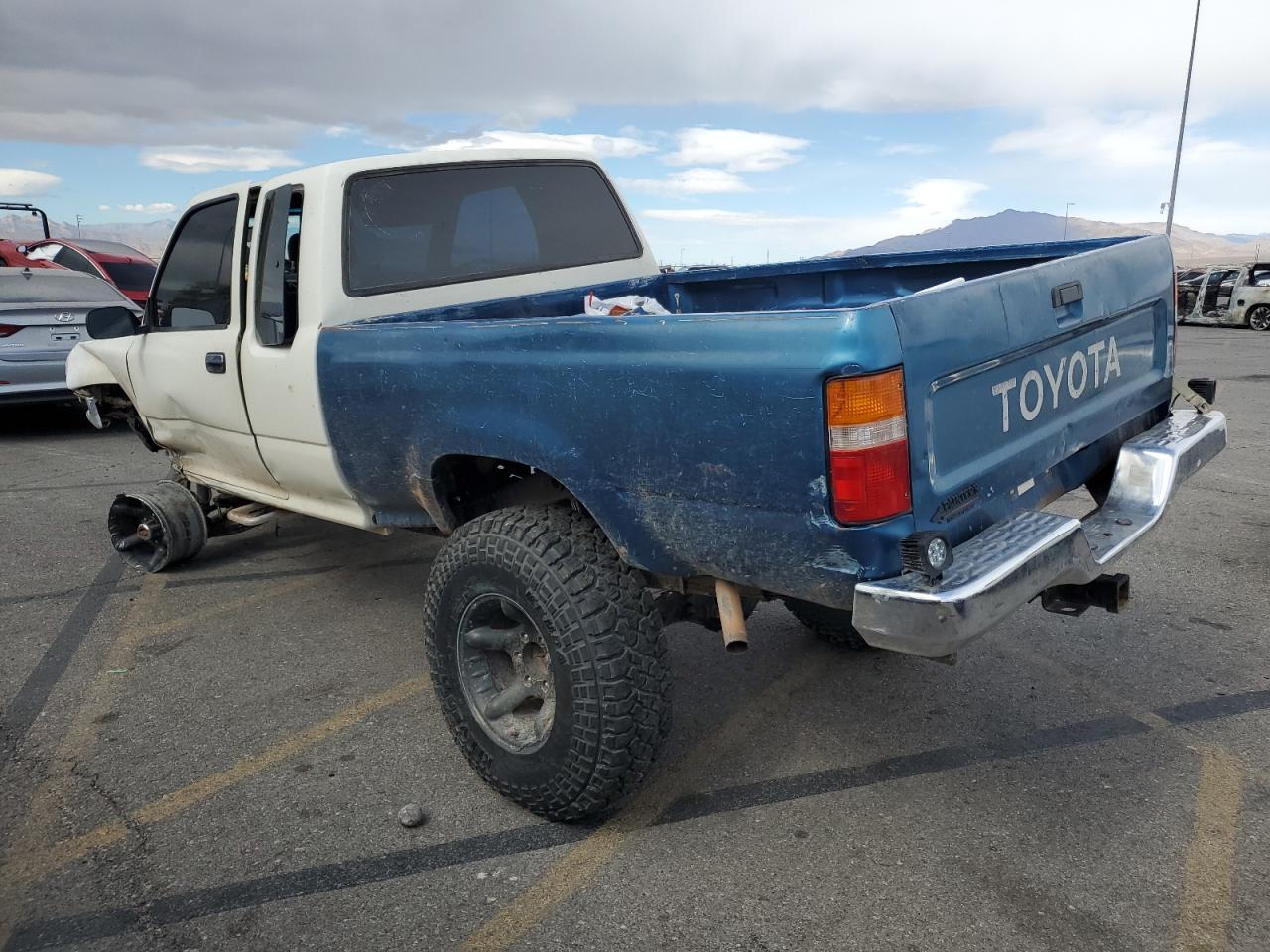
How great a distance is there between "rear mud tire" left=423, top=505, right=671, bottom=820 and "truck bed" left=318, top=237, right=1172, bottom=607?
0.14 meters

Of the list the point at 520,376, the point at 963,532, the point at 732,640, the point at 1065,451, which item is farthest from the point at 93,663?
the point at 1065,451

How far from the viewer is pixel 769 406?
2109 millimetres

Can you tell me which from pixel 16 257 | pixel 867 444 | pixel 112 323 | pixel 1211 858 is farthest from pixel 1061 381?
pixel 16 257

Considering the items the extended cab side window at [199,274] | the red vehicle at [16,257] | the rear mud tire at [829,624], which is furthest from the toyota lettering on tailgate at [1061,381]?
the red vehicle at [16,257]

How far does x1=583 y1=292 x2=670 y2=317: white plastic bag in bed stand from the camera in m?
3.86

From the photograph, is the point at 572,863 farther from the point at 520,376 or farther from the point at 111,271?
the point at 111,271

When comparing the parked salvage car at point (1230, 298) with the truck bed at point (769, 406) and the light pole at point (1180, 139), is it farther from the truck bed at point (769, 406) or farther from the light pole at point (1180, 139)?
the truck bed at point (769, 406)

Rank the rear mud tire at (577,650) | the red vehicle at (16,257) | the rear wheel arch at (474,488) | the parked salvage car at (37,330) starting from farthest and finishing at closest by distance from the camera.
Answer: the red vehicle at (16,257), the parked salvage car at (37,330), the rear wheel arch at (474,488), the rear mud tire at (577,650)

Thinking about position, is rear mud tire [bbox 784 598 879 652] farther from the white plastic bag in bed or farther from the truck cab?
the truck cab

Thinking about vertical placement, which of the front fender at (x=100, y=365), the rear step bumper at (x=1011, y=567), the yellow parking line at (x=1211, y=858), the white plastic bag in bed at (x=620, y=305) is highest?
the white plastic bag in bed at (x=620, y=305)

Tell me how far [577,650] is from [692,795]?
74 centimetres

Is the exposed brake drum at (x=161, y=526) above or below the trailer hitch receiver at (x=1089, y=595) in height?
below

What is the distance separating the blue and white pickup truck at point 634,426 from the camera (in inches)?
83.0

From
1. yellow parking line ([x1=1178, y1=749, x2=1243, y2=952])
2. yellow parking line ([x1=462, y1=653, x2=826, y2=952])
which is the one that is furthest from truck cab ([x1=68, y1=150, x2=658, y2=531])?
yellow parking line ([x1=1178, y1=749, x2=1243, y2=952])
